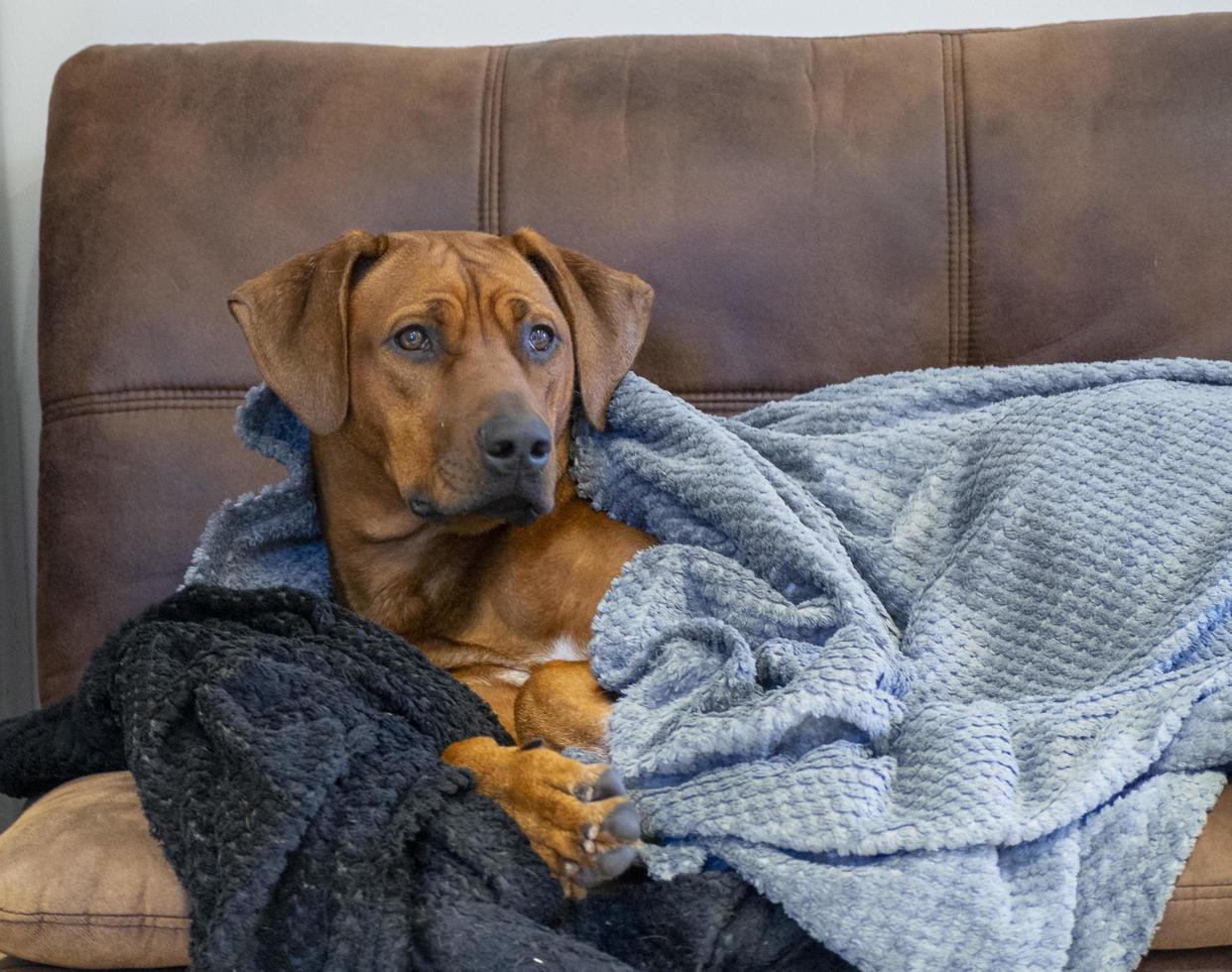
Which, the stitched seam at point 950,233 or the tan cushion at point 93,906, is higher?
the stitched seam at point 950,233

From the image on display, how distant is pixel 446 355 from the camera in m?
1.71

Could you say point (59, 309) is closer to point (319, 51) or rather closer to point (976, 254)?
point (319, 51)

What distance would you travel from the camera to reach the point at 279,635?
151 cm

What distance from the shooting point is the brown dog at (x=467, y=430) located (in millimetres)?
1604

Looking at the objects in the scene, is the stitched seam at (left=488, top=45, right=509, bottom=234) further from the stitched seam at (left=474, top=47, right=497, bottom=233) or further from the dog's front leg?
the dog's front leg

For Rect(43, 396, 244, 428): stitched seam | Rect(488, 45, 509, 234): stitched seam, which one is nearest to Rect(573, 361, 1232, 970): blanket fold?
Rect(488, 45, 509, 234): stitched seam

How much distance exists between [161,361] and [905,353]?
1286mm

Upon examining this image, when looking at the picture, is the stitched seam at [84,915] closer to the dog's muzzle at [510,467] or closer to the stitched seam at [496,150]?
the dog's muzzle at [510,467]

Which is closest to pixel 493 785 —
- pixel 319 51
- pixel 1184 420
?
pixel 1184 420

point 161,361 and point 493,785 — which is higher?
point 161,361

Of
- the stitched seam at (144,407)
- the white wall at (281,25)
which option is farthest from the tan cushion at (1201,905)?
the white wall at (281,25)

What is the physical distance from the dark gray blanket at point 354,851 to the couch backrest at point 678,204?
740 mm

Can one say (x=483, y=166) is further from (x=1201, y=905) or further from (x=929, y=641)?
(x=1201, y=905)

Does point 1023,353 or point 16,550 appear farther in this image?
point 16,550
